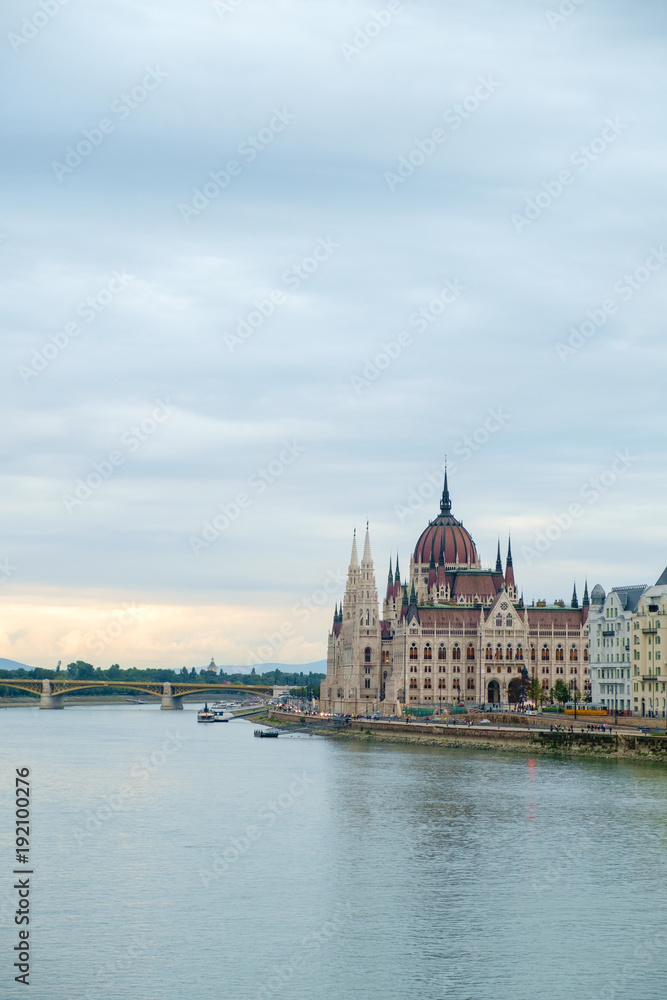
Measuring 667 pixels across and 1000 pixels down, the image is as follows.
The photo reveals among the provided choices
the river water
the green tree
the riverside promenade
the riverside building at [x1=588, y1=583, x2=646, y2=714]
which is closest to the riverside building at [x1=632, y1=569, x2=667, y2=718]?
the riverside building at [x1=588, y1=583, x2=646, y2=714]

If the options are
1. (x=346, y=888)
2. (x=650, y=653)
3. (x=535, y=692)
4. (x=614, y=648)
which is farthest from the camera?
(x=535, y=692)

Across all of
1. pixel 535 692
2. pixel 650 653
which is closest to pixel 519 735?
pixel 650 653

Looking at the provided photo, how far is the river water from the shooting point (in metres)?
45.7

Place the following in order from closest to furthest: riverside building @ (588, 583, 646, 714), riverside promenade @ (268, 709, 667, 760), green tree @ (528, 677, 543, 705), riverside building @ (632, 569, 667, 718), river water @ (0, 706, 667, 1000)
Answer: river water @ (0, 706, 667, 1000) < riverside promenade @ (268, 709, 667, 760) < riverside building @ (632, 569, 667, 718) < riverside building @ (588, 583, 646, 714) < green tree @ (528, 677, 543, 705)

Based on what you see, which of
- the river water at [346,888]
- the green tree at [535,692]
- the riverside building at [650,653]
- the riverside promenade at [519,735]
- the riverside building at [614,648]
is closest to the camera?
the river water at [346,888]

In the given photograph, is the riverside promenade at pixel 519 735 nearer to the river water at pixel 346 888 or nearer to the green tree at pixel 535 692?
the river water at pixel 346 888

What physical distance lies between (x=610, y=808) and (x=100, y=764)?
54290 mm

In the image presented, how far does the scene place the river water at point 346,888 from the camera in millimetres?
45694

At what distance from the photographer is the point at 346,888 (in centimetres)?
5925

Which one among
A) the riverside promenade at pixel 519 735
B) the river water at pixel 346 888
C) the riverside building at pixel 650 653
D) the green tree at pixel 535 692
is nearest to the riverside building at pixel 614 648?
the riverside building at pixel 650 653

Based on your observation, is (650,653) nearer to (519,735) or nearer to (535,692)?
(519,735)

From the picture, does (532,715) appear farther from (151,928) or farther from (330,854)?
(151,928)

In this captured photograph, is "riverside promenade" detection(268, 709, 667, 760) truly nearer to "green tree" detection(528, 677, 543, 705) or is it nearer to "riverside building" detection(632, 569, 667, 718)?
"riverside building" detection(632, 569, 667, 718)

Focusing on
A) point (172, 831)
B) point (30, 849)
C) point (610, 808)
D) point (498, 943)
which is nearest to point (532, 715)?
point (610, 808)
